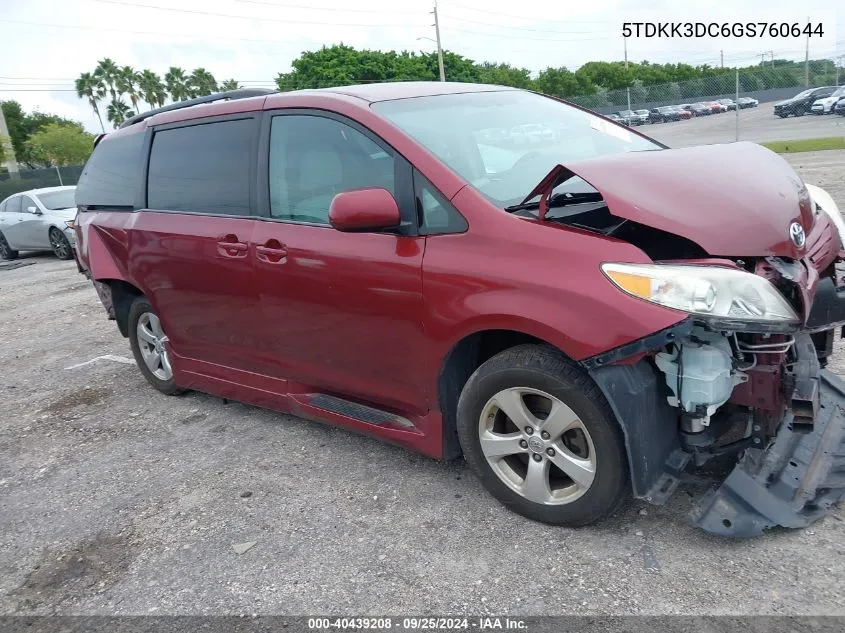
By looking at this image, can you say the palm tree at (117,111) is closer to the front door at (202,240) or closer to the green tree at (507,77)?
the green tree at (507,77)

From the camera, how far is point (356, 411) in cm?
341

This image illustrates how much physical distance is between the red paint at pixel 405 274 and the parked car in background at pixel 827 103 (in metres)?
32.4

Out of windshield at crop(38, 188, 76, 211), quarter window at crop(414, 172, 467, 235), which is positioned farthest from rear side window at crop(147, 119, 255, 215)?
windshield at crop(38, 188, 76, 211)

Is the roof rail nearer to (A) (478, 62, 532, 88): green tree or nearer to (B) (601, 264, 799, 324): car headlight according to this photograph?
(B) (601, 264, 799, 324): car headlight

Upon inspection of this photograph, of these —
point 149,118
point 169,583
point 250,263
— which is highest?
point 149,118

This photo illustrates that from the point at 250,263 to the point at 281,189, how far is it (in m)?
0.42

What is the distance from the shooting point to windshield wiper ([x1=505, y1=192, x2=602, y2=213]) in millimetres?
2910

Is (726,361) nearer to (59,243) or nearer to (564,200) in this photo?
(564,200)

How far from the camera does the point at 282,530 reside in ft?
10.1

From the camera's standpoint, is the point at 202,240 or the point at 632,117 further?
the point at 632,117

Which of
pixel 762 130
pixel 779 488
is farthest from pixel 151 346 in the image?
pixel 762 130

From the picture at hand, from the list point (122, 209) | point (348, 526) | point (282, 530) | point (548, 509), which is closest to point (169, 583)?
point (282, 530)

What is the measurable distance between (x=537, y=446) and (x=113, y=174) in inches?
147

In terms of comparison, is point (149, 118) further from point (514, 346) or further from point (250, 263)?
point (514, 346)
